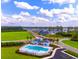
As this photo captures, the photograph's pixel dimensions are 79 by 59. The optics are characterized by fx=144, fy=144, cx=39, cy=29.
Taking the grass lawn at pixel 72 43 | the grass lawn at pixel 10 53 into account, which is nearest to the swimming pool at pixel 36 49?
the grass lawn at pixel 10 53

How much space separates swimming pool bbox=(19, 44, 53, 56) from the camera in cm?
198

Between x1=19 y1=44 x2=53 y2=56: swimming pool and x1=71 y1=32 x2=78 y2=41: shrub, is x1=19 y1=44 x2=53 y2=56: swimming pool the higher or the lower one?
the lower one

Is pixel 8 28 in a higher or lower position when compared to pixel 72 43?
higher

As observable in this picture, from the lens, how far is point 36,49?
200 cm

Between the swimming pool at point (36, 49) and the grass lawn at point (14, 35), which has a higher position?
the grass lawn at point (14, 35)

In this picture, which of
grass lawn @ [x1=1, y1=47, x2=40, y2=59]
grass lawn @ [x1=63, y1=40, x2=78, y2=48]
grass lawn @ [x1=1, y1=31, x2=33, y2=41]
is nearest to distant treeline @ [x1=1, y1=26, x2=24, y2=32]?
grass lawn @ [x1=1, y1=31, x2=33, y2=41]

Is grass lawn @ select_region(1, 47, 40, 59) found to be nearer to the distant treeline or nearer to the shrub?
Result: the distant treeline

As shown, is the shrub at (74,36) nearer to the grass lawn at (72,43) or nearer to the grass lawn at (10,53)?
the grass lawn at (72,43)

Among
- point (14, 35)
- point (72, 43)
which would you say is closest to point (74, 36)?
point (72, 43)

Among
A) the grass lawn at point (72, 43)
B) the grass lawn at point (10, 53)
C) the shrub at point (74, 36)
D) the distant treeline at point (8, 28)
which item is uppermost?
the distant treeline at point (8, 28)

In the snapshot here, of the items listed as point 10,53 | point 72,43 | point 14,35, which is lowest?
point 10,53

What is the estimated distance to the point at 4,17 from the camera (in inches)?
77.5

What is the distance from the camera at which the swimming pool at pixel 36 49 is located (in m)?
1.98

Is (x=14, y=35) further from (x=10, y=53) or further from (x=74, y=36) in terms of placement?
(x=74, y=36)
